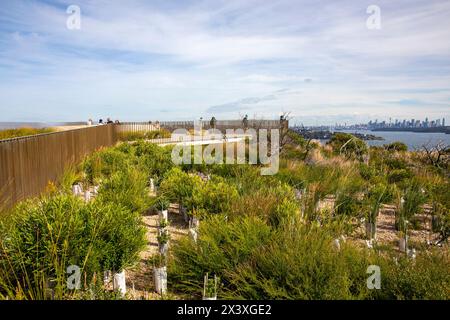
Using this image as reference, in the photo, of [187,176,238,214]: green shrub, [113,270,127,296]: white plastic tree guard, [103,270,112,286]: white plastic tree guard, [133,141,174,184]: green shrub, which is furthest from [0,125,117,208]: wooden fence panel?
[187,176,238,214]: green shrub

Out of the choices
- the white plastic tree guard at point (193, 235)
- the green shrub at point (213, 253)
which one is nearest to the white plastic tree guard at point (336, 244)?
the green shrub at point (213, 253)

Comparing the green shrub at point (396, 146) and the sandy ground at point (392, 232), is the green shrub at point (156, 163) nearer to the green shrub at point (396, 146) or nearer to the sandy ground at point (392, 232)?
the sandy ground at point (392, 232)

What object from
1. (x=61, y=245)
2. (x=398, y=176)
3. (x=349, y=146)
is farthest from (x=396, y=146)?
(x=61, y=245)

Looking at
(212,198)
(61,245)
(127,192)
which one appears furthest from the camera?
(127,192)

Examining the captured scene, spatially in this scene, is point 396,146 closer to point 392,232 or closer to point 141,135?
point 392,232

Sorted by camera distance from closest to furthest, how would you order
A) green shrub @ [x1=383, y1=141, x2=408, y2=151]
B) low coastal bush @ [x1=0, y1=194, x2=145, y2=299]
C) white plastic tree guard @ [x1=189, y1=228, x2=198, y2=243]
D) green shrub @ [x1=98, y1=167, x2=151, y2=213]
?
low coastal bush @ [x1=0, y1=194, x2=145, y2=299] < white plastic tree guard @ [x1=189, y1=228, x2=198, y2=243] < green shrub @ [x1=98, y1=167, x2=151, y2=213] < green shrub @ [x1=383, y1=141, x2=408, y2=151]

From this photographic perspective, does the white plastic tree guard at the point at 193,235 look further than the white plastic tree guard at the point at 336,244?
Yes

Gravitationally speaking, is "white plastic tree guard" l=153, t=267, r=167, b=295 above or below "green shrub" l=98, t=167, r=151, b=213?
below

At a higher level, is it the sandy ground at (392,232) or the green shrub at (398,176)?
the green shrub at (398,176)

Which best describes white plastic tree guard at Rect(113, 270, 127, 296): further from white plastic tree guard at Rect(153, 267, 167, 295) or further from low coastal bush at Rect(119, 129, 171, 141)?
low coastal bush at Rect(119, 129, 171, 141)

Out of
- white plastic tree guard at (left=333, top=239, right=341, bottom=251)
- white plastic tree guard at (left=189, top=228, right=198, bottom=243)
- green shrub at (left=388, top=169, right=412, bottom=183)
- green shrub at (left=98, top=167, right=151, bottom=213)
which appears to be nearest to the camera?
white plastic tree guard at (left=333, top=239, right=341, bottom=251)

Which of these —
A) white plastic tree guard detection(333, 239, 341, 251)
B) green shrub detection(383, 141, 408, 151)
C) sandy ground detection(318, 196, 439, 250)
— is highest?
green shrub detection(383, 141, 408, 151)
